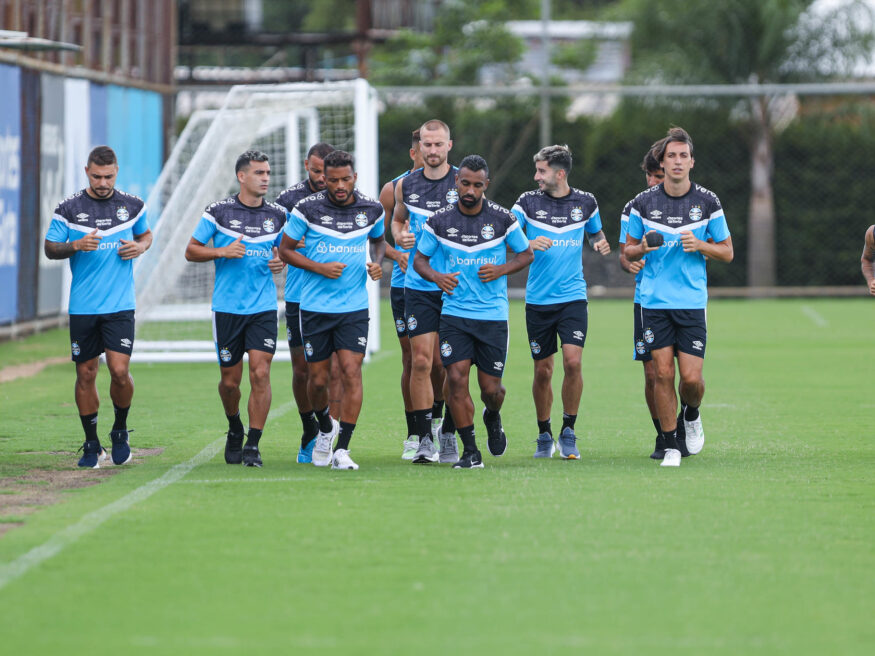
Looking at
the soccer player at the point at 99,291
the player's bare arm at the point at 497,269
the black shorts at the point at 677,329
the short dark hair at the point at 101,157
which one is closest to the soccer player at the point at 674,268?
the black shorts at the point at 677,329

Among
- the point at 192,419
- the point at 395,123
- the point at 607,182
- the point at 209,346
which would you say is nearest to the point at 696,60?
the point at 607,182

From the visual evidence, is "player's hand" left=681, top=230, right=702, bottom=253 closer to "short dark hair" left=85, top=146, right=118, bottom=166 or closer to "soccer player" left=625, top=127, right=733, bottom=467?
"soccer player" left=625, top=127, right=733, bottom=467

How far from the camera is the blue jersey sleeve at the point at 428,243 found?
924 centimetres

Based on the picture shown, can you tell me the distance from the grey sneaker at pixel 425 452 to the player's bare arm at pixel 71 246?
2441 mm

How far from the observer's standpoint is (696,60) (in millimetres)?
29562

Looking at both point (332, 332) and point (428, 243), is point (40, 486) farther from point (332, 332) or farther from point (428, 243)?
point (428, 243)

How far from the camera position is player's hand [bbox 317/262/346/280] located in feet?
29.7

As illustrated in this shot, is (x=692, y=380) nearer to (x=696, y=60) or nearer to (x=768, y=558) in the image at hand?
(x=768, y=558)

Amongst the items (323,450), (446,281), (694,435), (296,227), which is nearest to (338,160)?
(296,227)

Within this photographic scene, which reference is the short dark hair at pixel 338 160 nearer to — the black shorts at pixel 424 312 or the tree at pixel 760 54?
the black shorts at pixel 424 312

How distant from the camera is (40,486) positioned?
8.59 metres

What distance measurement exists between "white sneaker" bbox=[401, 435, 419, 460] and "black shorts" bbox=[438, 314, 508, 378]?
2.54ft

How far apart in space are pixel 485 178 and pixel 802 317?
1657 cm

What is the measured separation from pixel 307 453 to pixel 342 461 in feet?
2.02
